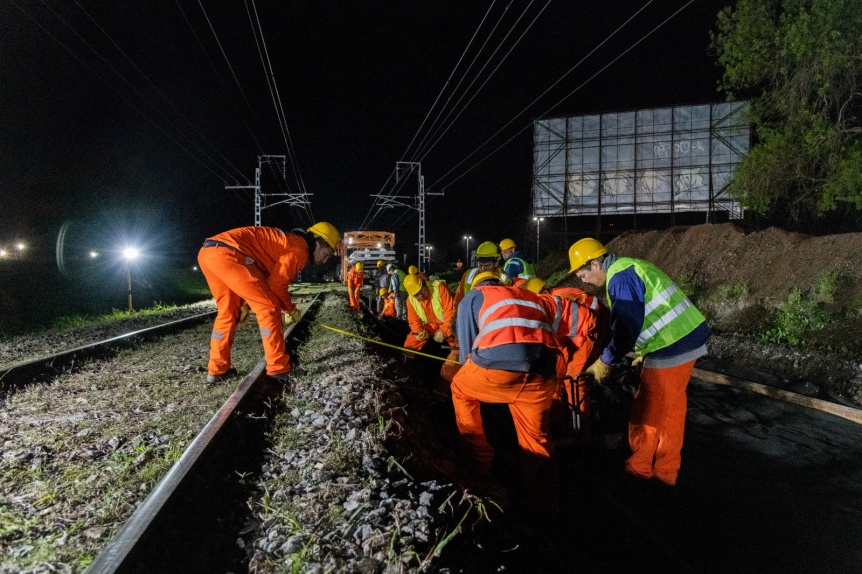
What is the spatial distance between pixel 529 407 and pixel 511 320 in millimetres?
701

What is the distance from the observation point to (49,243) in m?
22.2

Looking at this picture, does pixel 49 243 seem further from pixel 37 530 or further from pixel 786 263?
pixel 786 263

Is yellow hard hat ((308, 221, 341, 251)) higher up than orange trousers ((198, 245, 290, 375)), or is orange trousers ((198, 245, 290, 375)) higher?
yellow hard hat ((308, 221, 341, 251))

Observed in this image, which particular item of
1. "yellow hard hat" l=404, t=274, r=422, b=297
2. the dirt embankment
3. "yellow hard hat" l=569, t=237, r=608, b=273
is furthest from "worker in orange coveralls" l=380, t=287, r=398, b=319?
"yellow hard hat" l=569, t=237, r=608, b=273

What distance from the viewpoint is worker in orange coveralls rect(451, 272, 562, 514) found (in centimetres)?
Result: 339

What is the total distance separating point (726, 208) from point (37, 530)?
1104 inches

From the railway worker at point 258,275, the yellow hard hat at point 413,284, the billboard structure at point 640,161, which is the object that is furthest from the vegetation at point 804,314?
the billboard structure at point 640,161

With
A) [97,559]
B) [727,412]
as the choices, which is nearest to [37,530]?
[97,559]

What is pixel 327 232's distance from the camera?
5418 mm

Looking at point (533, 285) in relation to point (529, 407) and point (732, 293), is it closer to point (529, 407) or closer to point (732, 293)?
point (529, 407)

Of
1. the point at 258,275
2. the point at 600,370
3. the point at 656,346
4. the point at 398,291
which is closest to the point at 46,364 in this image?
the point at 258,275

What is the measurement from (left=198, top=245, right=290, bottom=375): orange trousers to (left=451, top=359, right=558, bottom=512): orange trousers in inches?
76.1

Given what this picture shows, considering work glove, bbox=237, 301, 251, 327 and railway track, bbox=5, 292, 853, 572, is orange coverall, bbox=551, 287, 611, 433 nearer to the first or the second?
railway track, bbox=5, 292, 853, 572

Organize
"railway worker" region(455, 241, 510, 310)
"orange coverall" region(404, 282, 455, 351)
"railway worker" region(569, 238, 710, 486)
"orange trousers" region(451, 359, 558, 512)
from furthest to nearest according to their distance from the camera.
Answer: "orange coverall" region(404, 282, 455, 351) → "railway worker" region(455, 241, 510, 310) → "railway worker" region(569, 238, 710, 486) → "orange trousers" region(451, 359, 558, 512)
